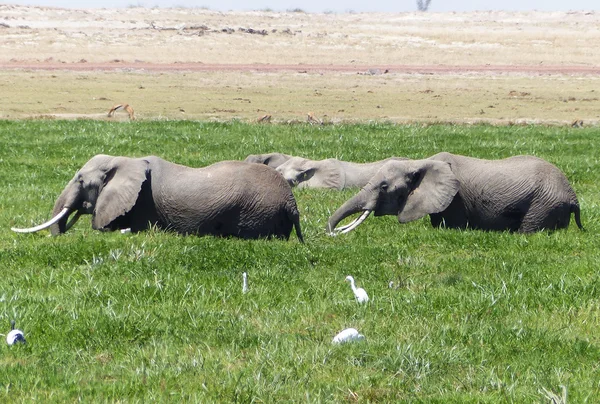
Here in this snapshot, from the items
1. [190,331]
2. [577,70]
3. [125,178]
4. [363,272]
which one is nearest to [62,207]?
[125,178]

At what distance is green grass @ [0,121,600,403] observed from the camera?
5543mm

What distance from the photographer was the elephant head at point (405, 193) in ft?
35.4

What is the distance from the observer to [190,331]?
6.52 metres

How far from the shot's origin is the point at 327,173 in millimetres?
14633

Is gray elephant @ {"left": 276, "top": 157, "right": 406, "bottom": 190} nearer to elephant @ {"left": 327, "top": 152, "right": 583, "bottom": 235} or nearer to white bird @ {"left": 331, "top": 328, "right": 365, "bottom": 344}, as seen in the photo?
elephant @ {"left": 327, "top": 152, "right": 583, "bottom": 235}

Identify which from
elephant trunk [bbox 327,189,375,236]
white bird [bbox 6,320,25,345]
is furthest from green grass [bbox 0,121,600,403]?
elephant trunk [bbox 327,189,375,236]

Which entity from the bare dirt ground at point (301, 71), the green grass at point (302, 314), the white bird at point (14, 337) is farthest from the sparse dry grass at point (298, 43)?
the white bird at point (14, 337)

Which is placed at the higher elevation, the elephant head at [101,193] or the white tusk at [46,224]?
the elephant head at [101,193]

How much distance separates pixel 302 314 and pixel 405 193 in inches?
172

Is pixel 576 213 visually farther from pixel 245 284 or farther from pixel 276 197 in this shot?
pixel 245 284

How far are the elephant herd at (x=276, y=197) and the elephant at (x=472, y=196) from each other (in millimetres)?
11

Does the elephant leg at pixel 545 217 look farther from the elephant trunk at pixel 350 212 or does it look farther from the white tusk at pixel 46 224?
the white tusk at pixel 46 224

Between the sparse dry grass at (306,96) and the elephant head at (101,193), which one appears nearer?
the elephant head at (101,193)

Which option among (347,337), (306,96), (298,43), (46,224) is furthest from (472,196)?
(298,43)
